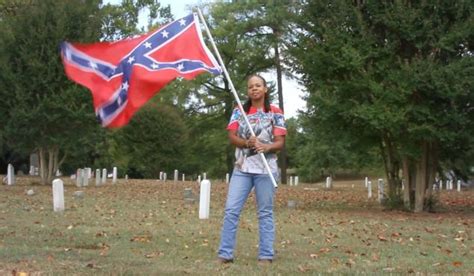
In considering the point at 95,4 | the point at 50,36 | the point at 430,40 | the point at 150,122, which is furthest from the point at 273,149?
the point at 150,122

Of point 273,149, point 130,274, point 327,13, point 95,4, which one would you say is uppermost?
point 95,4

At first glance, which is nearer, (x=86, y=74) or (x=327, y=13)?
(x=86, y=74)

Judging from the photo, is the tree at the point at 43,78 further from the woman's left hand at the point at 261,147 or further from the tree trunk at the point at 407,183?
the woman's left hand at the point at 261,147

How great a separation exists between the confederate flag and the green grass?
1.80 metres

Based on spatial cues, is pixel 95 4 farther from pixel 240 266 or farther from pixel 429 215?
pixel 240 266

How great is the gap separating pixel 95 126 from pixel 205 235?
59.6ft

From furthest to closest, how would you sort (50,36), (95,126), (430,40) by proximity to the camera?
1. (95,126)
2. (50,36)
3. (430,40)

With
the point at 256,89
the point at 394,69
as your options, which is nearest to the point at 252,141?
the point at 256,89

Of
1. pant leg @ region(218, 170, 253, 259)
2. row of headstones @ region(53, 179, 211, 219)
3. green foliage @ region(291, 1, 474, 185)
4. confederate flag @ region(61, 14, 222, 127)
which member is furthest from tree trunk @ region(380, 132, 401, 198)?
pant leg @ region(218, 170, 253, 259)

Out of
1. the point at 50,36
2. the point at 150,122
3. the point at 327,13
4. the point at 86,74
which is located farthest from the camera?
the point at 150,122

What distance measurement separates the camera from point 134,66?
8.06 m

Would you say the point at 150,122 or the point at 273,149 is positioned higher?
the point at 150,122

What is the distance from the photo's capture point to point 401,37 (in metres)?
15.9

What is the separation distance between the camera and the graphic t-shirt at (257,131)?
744 centimetres
